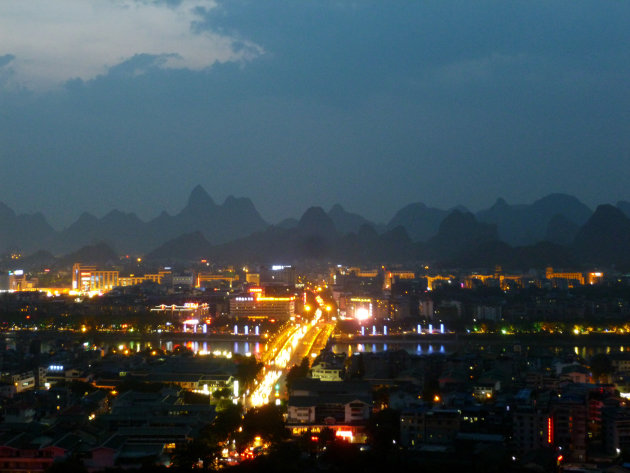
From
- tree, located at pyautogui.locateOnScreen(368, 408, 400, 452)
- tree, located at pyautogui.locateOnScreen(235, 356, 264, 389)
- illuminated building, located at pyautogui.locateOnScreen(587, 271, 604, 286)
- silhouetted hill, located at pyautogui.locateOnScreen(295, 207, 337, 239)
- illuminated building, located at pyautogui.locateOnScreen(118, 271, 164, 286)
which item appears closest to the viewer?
tree, located at pyautogui.locateOnScreen(368, 408, 400, 452)

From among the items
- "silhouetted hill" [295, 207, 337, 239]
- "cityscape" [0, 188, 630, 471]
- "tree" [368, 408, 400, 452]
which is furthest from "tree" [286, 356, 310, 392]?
"silhouetted hill" [295, 207, 337, 239]

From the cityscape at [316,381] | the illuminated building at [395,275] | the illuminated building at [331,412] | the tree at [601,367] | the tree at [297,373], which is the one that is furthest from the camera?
the illuminated building at [395,275]

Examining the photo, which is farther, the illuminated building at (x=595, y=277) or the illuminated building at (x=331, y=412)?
the illuminated building at (x=595, y=277)

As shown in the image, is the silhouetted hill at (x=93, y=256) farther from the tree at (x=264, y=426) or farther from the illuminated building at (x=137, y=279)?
the tree at (x=264, y=426)

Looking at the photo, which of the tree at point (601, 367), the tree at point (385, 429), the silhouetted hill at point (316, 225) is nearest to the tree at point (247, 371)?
the tree at point (385, 429)

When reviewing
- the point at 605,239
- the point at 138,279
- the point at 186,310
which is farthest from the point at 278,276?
the point at 605,239

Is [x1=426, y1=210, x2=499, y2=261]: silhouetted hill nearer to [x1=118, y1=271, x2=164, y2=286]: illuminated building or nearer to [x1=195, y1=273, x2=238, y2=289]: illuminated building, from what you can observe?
[x1=195, y1=273, x2=238, y2=289]: illuminated building
